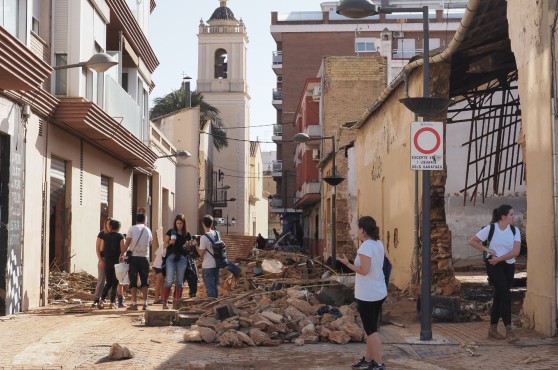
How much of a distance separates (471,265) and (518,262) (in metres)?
1.59

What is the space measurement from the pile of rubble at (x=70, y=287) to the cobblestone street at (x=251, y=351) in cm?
516

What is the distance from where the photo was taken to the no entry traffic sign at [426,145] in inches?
476

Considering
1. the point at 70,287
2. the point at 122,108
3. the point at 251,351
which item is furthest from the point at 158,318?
the point at 122,108

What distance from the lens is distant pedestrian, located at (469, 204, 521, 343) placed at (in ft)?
37.5

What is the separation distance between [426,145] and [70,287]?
32.9ft

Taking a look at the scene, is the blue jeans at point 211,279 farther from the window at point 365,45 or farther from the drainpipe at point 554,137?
the window at point 365,45

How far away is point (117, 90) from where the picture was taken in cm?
2266

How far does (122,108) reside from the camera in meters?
23.5

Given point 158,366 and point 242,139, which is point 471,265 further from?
point 242,139

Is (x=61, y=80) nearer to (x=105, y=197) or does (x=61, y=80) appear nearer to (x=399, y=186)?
(x=105, y=197)

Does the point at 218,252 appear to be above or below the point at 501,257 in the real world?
below

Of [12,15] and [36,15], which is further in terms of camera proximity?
[36,15]

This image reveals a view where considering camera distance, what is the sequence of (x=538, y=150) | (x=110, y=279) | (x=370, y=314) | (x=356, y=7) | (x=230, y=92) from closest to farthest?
(x=370, y=314), (x=538, y=150), (x=356, y=7), (x=110, y=279), (x=230, y=92)

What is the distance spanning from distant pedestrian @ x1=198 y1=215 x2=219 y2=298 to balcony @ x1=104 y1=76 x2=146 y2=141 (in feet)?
20.6
